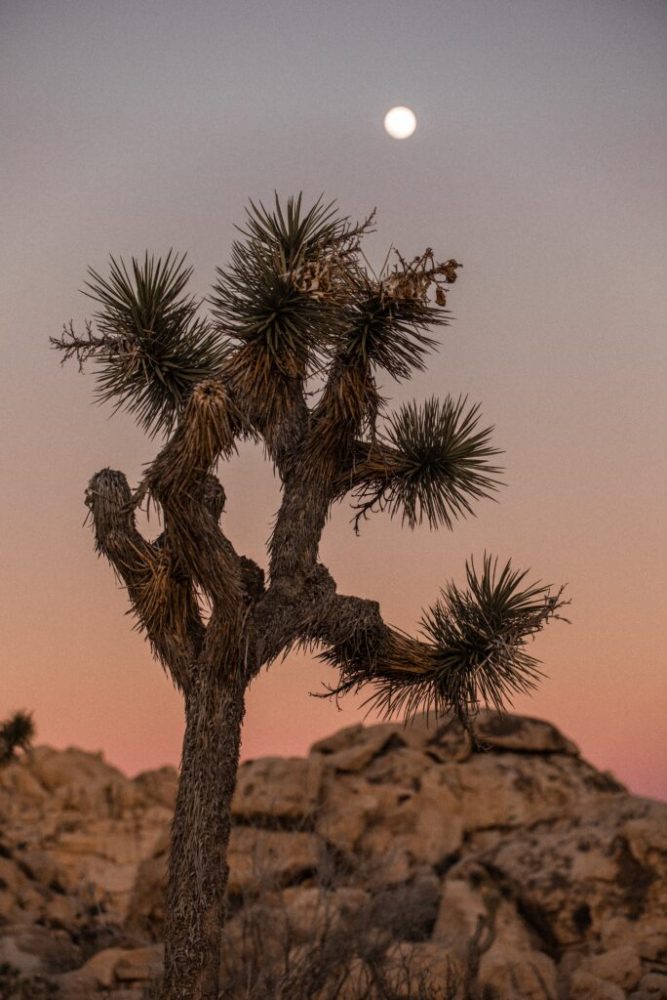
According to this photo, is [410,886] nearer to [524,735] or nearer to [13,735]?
[524,735]

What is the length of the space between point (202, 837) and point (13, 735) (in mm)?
8619

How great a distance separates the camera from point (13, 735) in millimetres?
14211

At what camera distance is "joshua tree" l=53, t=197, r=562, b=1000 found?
Result: 6609 millimetres

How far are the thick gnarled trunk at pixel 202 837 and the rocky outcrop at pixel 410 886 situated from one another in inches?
75.1

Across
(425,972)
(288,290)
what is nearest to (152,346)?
(288,290)

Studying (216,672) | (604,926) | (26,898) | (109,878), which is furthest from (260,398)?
(109,878)

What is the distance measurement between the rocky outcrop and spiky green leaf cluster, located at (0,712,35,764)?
226 centimetres

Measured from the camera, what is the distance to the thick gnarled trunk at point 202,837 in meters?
6.55

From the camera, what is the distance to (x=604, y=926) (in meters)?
11.9

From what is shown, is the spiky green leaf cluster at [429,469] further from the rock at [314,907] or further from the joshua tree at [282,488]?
the rock at [314,907]

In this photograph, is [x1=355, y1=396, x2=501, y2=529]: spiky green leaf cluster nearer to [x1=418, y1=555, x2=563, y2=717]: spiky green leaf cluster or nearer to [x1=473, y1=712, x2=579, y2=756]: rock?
[x1=418, y1=555, x2=563, y2=717]: spiky green leaf cluster

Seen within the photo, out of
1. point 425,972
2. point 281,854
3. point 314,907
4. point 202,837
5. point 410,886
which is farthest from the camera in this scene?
point 281,854

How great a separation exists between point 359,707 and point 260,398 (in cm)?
289

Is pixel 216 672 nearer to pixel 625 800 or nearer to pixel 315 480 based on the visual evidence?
pixel 315 480
